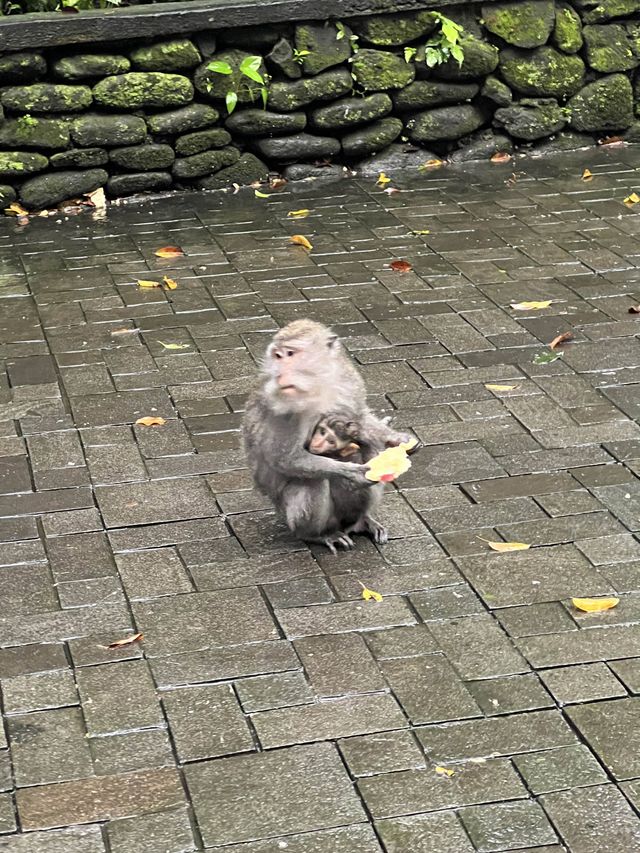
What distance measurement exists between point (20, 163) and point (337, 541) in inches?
192

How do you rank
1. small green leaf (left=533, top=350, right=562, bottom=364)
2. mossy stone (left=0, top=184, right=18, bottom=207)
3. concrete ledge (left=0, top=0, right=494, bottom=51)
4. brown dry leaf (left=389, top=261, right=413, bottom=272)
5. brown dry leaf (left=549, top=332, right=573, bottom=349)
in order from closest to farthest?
1. small green leaf (left=533, top=350, right=562, bottom=364)
2. brown dry leaf (left=549, top=332, right=573, bottom=349)
3. brown dry leaf (left=389, top=261, right=413, bottom=272)
4. concrete ledge (left=0, top=0, right=494, bottom=51)
5. mossy stone (left=0, top=184, right=18, bottom=207)

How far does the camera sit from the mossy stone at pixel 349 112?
952 cm

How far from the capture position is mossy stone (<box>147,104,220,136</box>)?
9141 mm

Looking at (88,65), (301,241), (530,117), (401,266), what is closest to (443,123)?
(530,117)

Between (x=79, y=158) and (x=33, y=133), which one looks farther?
(x=79, y=158)

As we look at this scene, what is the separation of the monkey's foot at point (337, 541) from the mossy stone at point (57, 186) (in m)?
4.80

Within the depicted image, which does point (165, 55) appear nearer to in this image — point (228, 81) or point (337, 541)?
point (228, 81)

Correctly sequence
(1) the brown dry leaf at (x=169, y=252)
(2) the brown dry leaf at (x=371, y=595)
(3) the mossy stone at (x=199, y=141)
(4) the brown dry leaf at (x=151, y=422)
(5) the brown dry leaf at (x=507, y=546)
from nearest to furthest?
1. (2) the brown dry leaf at (x=371, y=595)
2. (5) the brown dry leaf at (x=507, y=546)
3. (4) the brown dry leaf at (x=151, y=422)
4. (1) the brown dry leaf at (x=169, y=252)
5. (3) the mossy stone at (x=199, y=141)

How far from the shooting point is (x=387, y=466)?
4.62 meters

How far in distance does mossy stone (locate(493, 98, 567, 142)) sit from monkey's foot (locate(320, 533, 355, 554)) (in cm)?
581

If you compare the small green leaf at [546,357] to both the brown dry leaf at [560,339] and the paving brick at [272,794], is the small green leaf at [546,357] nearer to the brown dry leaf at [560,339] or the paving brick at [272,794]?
the brown dry leaf at [560,339]

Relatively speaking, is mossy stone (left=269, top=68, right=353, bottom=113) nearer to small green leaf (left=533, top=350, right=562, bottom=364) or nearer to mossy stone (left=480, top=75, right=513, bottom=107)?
mossy stone (left=480, top=75, right=513, bottom=107)

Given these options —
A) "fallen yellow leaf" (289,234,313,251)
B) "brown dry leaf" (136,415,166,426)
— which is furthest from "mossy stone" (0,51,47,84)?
"brown dry leaf" (136,415,166,426)

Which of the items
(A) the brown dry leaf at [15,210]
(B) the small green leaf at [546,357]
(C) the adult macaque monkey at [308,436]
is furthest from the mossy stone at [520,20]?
(C) the adult macaque monkey at [308,436]
